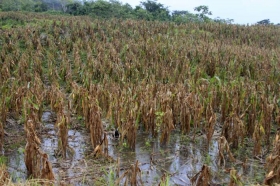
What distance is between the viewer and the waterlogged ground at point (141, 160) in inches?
139

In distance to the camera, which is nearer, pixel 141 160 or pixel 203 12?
pixel 141 160

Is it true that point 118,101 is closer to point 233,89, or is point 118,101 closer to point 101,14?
point 233,89

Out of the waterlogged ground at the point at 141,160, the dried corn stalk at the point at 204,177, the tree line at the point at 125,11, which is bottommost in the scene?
the waterlogged ground at the point at 141,160

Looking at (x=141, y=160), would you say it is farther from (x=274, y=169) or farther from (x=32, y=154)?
(x=274, y=169)

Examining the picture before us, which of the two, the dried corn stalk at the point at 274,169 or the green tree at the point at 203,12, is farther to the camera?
the green tree at the point at 203,12

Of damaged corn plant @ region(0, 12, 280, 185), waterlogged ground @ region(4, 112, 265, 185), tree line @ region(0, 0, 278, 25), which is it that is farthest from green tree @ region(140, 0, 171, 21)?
waterlogged ground @ region(4, 112, 265, 185)

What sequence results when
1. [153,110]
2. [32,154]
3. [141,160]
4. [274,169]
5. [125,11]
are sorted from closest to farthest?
[274,169] → [32,154] → [141,160] → [153,110] → [125,11]

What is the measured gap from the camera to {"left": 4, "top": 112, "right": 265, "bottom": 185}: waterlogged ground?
11.6 feet

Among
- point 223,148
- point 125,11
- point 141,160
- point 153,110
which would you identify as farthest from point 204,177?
point 125,11

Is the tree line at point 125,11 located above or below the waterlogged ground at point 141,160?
above

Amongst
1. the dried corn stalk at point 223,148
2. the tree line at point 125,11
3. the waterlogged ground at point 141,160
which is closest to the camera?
the waterlogged ground at point 141,160

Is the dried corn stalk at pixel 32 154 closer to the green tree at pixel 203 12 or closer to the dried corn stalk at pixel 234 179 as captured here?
the dried corn stalk at pixel 234 179

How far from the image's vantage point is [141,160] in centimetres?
395

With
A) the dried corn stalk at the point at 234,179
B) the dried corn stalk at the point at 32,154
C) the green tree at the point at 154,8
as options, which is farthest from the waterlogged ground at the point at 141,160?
the green tree at the point at 154,8
